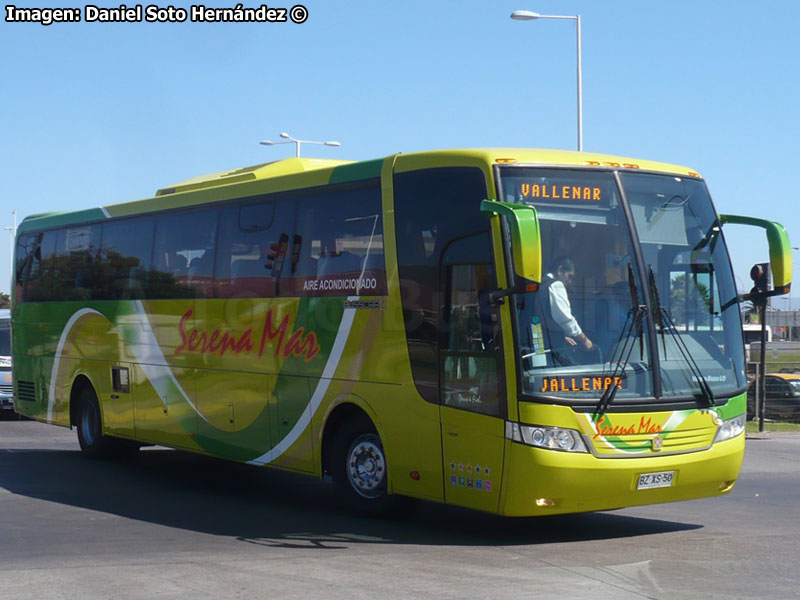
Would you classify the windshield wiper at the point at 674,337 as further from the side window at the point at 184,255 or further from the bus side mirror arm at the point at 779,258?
the side window at the point at 184,255

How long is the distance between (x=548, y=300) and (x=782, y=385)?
21.6 m

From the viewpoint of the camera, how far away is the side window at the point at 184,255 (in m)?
13.6

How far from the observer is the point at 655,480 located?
952 centimetres

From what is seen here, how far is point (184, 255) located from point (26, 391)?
19.8 feet

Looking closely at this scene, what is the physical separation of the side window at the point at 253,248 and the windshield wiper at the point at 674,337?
427 cm

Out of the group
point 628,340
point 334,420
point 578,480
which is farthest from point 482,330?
point 334,420

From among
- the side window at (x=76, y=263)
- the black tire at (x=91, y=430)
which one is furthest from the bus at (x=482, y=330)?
the black tire at (x=91, y=430)

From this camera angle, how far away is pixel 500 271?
9430mm

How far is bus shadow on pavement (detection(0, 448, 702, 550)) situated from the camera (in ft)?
33.1

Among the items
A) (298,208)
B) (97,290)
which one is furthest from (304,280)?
(97,290)

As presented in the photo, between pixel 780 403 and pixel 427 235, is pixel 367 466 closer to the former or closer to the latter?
pixel 427 235

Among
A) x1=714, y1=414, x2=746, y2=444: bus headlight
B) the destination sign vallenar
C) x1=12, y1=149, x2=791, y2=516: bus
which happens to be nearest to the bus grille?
x1=12, y1=149, x2=791, y2=516: bus

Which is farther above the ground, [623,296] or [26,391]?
[623,296]

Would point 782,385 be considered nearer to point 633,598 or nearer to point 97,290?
point 97,290
